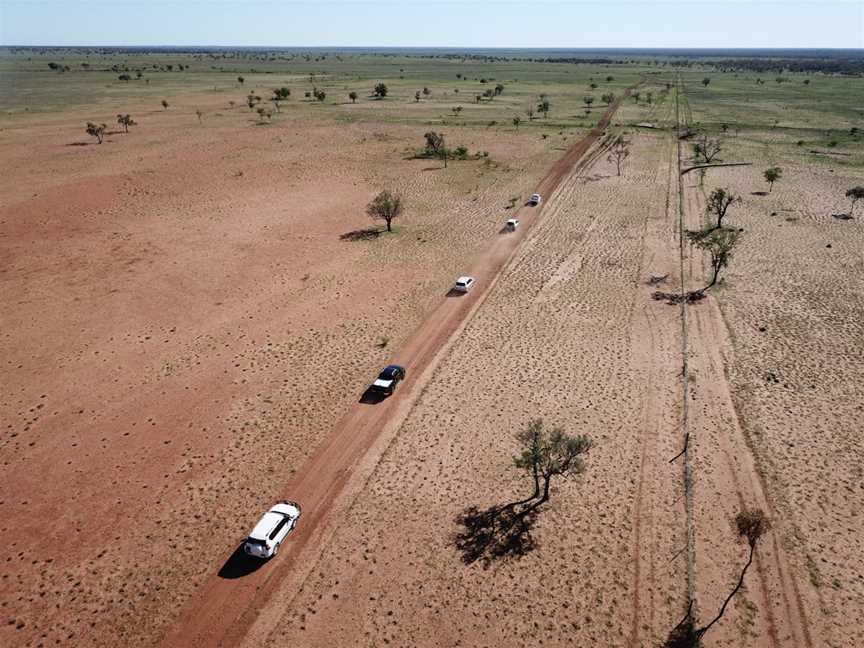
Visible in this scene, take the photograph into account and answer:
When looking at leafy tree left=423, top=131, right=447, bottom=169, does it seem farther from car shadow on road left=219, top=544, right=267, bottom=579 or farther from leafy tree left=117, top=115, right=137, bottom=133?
car shadow on road left=219, top=544, right=267, bottom=579

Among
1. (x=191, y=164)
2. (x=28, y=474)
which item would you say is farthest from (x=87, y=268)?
(x=191, y=164)

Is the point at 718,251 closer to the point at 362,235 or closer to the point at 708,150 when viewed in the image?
the point at 362,235

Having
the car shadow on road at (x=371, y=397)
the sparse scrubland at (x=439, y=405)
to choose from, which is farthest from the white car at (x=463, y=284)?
the car shadow on road at (x=371, y=397)

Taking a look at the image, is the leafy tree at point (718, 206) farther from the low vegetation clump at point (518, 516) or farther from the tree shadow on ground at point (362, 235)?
the low vegetation clump at point (518, 516)

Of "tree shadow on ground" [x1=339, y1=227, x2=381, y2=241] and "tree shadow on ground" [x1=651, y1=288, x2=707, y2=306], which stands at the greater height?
"tree shadow on ground" [x1=339, y1=227, x2=381, y2=241]

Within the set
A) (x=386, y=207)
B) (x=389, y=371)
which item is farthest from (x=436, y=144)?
(x=389, y=371)

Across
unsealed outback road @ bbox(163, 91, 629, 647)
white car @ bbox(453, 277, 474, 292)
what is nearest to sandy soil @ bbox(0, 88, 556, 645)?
unsealed outback road @ bbox(163, 91, 629, 647)
